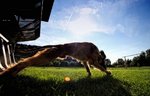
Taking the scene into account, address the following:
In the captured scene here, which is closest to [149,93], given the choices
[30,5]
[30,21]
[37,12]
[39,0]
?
[39,0]

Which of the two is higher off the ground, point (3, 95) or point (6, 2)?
point (6, 2)

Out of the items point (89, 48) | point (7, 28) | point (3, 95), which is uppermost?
point (7, 28)

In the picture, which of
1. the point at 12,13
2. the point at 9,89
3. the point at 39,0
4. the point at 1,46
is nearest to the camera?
the point at 9,89

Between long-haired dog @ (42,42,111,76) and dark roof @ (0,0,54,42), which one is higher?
dark roof @ (0,0,54,42)

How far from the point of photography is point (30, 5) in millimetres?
7199

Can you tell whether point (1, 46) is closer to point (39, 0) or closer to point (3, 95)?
point (39, 0)

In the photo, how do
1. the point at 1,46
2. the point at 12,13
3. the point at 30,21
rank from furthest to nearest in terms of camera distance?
the point at 30,21 < the point at 12,13 < the point at 1,46

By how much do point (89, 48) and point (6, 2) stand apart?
2949 mm

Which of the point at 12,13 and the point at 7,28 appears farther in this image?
the point at 7,28

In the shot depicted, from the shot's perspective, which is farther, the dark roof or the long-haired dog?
the dark roof

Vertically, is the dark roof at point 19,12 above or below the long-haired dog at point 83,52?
above

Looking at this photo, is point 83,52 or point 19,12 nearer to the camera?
point 83,52

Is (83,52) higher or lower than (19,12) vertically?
lower

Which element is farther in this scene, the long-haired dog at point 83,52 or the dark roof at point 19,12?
the dark roof at point 19,12
